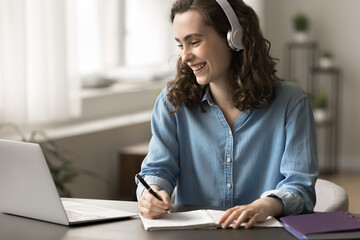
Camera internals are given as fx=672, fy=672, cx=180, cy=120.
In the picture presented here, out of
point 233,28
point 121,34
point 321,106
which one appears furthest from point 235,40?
point 321,106

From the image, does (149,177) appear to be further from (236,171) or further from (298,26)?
(298,26)

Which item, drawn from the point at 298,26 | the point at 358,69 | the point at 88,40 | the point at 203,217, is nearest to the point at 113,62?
the point at 88,40

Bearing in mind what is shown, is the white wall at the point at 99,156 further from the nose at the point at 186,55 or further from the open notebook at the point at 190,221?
the open notebook at the point at 190,221

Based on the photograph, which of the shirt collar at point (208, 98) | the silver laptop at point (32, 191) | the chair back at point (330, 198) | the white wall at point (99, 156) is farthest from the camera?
the white wall at point (99, 156)

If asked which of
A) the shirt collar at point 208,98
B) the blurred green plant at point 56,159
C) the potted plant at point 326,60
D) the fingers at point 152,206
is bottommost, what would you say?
the blurred green plant at point 56,159

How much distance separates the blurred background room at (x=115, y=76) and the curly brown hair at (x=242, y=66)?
0.95 meters

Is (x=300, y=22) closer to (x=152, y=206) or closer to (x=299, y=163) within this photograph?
(x=299, y=163)

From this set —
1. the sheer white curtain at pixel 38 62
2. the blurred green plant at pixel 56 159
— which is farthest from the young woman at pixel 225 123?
the sheer white curtain at pixel 38 62

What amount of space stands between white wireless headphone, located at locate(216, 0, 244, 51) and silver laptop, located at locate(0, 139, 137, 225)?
586 mm

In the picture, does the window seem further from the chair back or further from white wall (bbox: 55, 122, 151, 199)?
the chair back

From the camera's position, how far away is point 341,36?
6.43 m

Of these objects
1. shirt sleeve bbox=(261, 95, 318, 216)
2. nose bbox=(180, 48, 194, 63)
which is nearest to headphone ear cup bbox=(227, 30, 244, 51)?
nose bbox=(180, 48, 194, 63)

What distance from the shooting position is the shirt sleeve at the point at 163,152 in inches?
79.7

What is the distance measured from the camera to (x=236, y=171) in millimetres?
2047
